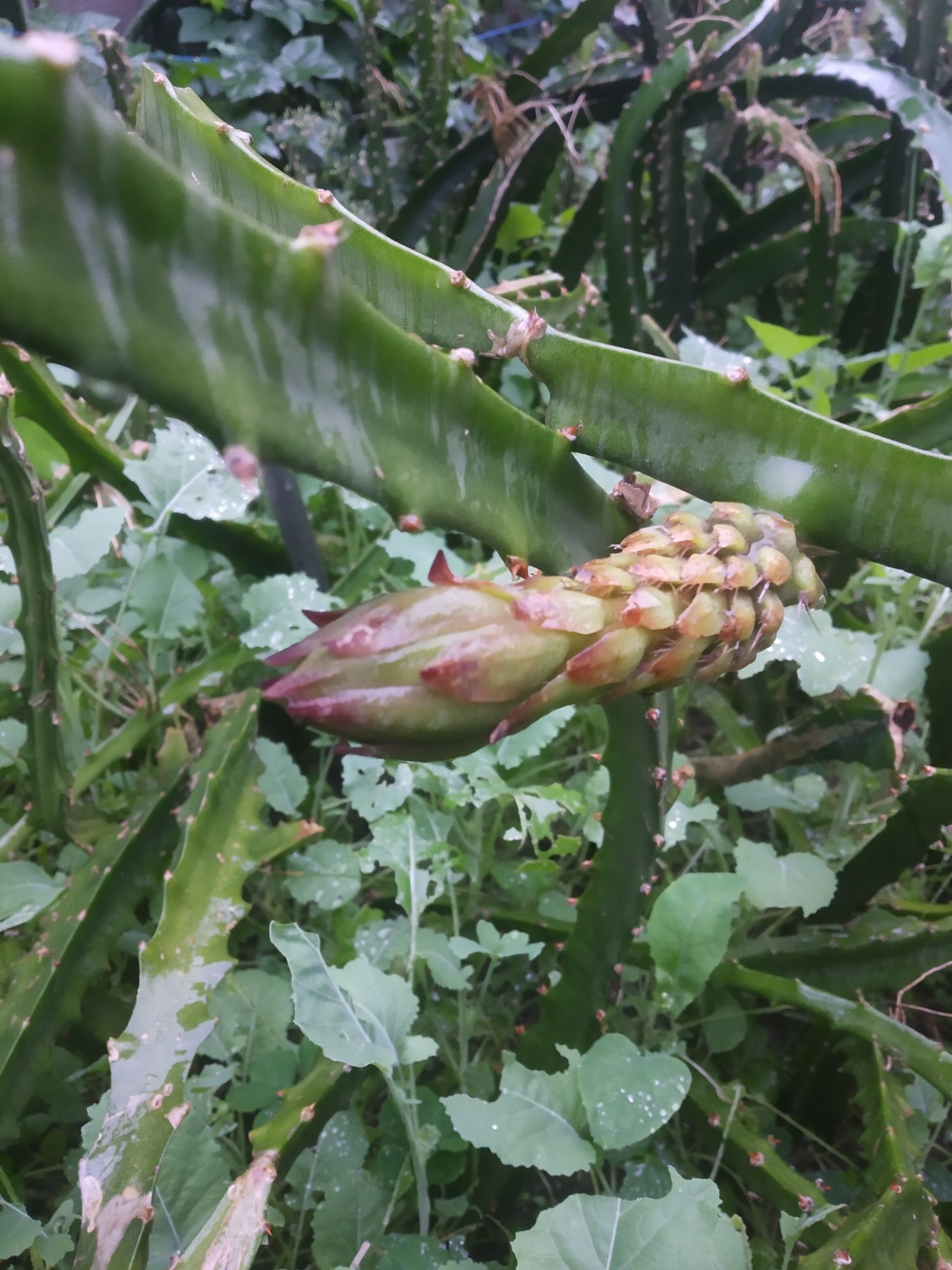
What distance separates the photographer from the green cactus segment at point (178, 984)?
403mm

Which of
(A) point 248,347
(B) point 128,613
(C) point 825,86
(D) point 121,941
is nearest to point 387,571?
(B) point 128,613

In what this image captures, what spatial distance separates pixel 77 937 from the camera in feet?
1.94

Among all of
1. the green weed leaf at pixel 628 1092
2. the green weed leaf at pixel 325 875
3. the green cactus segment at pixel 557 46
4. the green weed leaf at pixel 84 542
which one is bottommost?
the green weed leaf at pixel 325 875

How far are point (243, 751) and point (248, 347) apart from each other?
49 centimetres

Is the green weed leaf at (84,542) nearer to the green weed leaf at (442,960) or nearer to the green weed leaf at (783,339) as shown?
the green weed leaf at (442,960)

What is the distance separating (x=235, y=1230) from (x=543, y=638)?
32 cm

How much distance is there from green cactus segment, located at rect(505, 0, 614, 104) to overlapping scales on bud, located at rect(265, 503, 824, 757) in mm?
1470

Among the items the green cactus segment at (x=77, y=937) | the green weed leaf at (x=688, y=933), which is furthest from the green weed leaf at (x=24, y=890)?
the green weed leaf at (x=688, y=933)

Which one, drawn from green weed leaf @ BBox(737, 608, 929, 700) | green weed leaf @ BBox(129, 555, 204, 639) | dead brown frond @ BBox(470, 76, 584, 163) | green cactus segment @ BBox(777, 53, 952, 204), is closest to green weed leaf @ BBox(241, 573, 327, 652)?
green weed leaf @ BBox(129, 555, 204, 639)

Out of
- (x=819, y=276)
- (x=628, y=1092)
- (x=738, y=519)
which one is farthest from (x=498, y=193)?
(x=628, y=1092)

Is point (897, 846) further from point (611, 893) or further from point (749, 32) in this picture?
point (749, 32)

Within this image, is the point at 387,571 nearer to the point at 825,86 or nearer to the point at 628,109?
the point at 628,109

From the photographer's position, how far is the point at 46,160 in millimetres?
199

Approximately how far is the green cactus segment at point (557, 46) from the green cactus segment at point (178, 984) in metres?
1.39
